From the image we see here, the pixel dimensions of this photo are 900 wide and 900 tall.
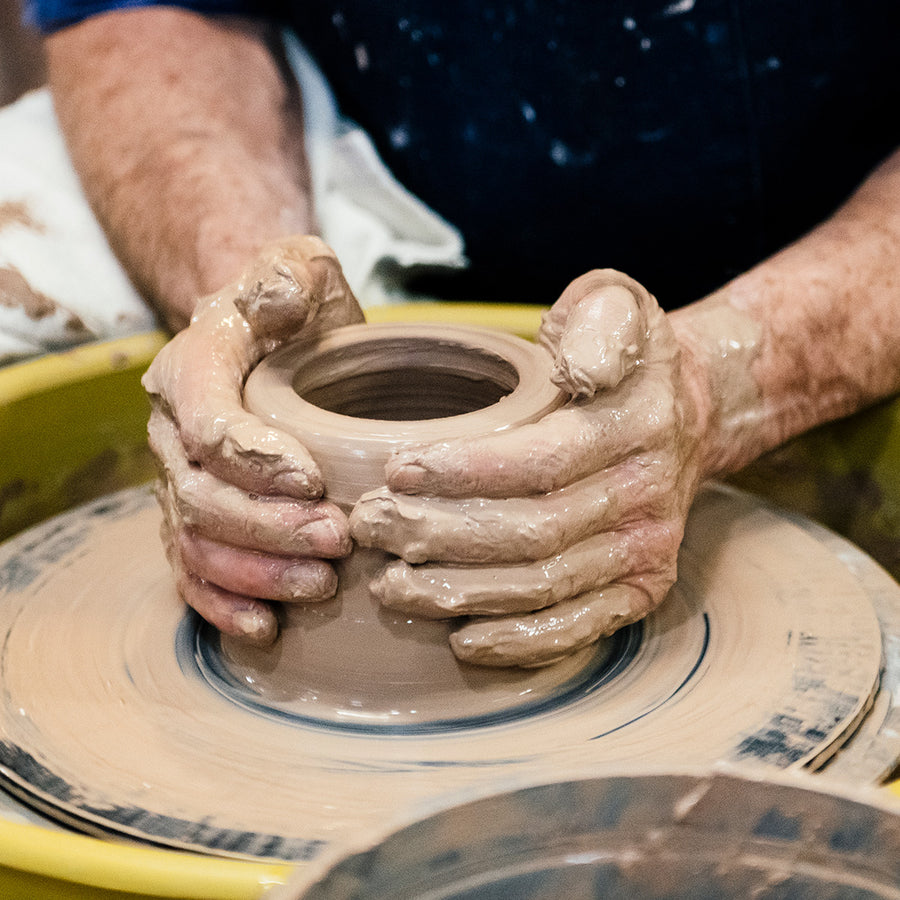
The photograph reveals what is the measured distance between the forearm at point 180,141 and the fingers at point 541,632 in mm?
878

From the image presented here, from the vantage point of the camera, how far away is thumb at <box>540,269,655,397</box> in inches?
41.5

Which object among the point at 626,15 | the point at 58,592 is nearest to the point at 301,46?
the point at 626,15

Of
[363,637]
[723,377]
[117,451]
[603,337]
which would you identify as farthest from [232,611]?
[117,451]

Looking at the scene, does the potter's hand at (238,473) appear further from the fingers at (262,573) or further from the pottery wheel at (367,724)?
the pottery wheel at (367,724)

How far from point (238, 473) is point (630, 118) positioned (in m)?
1.09

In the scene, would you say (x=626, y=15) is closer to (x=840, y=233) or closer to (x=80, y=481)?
(x=840, y=233)

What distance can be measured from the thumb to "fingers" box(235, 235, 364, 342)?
0.32 m

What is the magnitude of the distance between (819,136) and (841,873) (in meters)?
1.51

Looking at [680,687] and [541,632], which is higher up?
[541,632]

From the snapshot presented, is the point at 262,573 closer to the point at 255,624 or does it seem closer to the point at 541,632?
the point at 255,624

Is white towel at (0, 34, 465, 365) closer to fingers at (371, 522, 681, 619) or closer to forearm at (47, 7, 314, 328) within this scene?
forearm at (47, 7, 314, 328)

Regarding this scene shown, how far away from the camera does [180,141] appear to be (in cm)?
198

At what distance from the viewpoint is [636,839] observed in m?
0.57

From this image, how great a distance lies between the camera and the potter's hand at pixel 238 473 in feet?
3.39
